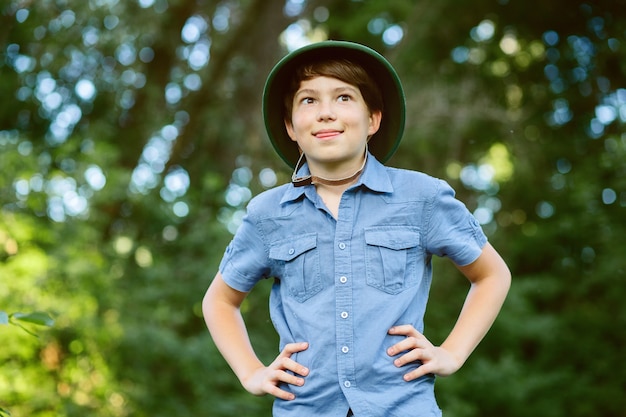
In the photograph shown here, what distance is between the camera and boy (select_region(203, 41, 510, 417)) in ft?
6.48

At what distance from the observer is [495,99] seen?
30.2 feet

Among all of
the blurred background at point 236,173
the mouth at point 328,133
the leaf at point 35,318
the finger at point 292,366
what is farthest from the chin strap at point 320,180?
the blurred background at point 236,173

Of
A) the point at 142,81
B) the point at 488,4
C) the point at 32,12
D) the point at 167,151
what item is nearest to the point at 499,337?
the point at 488,4

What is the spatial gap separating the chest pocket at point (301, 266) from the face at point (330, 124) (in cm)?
21

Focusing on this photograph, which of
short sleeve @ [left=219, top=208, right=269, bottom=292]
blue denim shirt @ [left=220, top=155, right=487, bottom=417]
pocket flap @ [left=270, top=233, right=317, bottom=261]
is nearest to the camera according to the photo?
blue denim shirt @ [left=220, top=155, right=487, bottom=417]

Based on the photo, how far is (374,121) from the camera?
229 cm

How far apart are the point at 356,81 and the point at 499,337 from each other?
23.9ft

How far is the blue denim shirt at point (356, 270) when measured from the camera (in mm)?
1964

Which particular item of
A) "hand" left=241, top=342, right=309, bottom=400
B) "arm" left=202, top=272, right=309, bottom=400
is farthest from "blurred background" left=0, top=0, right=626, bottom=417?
"hand" left=241, top=342, right=309, bottom=400

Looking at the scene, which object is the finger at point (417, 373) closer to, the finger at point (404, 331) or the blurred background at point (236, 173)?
the finger at point (404, 331)

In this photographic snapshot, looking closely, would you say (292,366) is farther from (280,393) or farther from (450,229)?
(450,229)

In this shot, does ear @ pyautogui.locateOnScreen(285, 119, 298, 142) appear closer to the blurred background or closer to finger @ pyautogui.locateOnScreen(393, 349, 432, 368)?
finger @ pyautogui.locateOnScreen(393, 349, 432, 368)

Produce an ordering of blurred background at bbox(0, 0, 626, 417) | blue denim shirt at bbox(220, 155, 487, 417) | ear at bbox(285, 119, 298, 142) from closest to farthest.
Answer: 1. blue denim shirt at bbox(220, 155, 487, 417)
2. ear at bbox(285, 119, 298, 142)
3. blurred background at bbox(0, 0, 626, 417)

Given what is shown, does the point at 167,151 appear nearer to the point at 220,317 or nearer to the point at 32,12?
the point at 32,12
